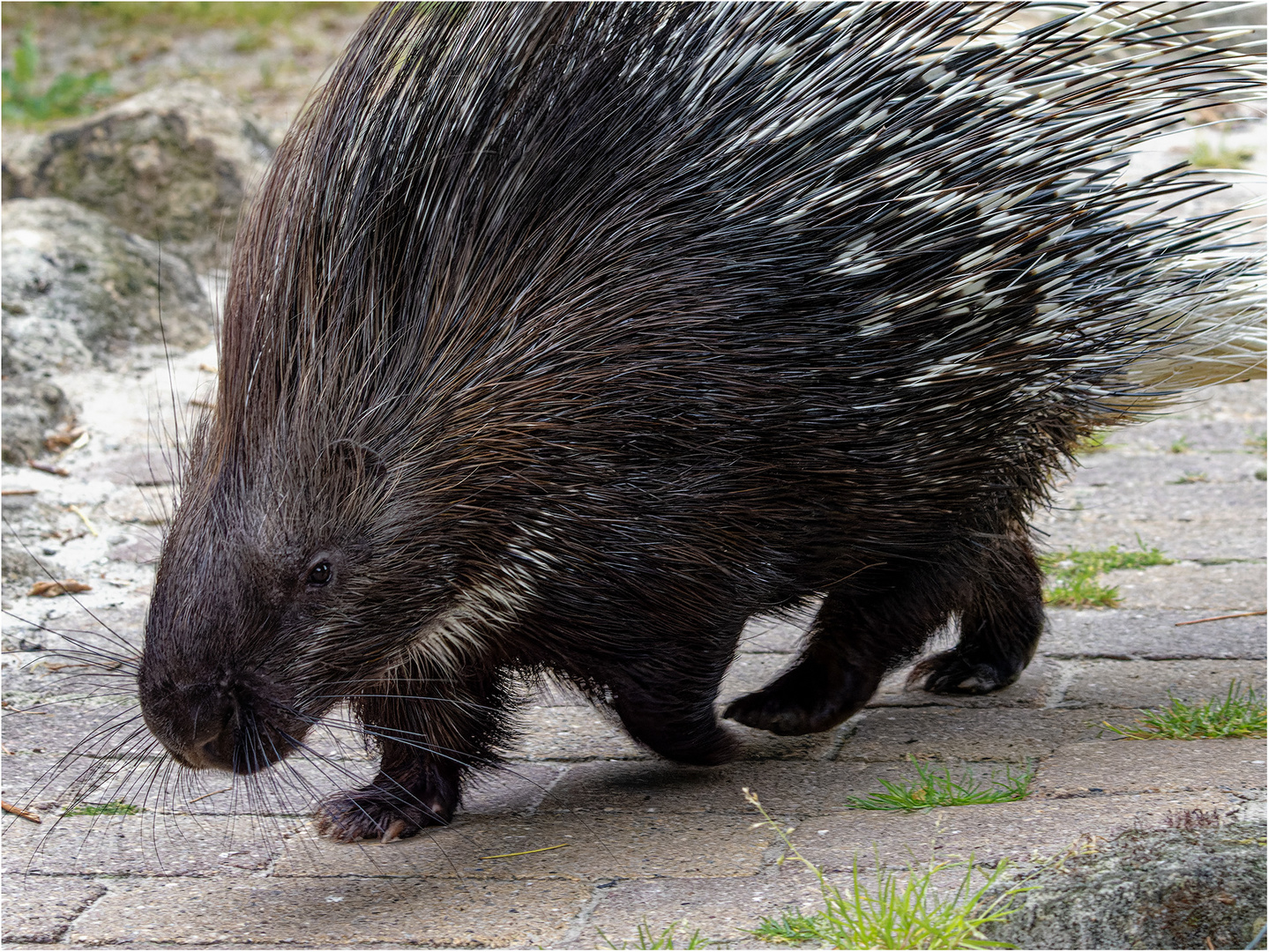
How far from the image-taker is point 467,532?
2.40 meters

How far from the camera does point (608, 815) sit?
270 cm

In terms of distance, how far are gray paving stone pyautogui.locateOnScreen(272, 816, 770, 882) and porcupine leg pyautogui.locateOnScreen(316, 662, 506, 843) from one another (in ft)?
0.14

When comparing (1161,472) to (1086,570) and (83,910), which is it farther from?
(83,910)

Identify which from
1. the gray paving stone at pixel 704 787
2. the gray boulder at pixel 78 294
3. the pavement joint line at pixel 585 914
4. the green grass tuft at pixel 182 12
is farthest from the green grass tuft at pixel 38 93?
the pavement joint line at pixel 585 914

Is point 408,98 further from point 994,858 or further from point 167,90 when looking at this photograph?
point 167,90

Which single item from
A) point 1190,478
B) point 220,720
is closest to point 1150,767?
point 220,720

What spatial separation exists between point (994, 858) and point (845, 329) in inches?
36.9

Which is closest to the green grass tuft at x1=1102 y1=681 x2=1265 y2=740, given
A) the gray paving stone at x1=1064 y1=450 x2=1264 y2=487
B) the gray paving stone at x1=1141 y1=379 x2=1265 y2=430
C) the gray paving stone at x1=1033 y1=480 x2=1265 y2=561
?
the gray paving stone at x1=1033 y1=480 x2=1265 y2=561

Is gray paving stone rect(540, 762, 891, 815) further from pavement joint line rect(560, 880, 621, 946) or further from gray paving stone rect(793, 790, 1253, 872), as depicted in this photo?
pavement joint line rect(560, 880, 621, 946)

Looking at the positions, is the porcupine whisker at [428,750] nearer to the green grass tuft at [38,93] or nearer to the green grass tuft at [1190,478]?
the green grass tuft at [1190,478]

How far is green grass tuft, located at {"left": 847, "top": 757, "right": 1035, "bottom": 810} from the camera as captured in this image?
249cm

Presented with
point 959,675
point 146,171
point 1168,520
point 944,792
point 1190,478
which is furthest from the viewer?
point 146,171

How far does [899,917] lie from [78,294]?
472 cm

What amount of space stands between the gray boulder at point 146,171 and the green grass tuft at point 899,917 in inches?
223
